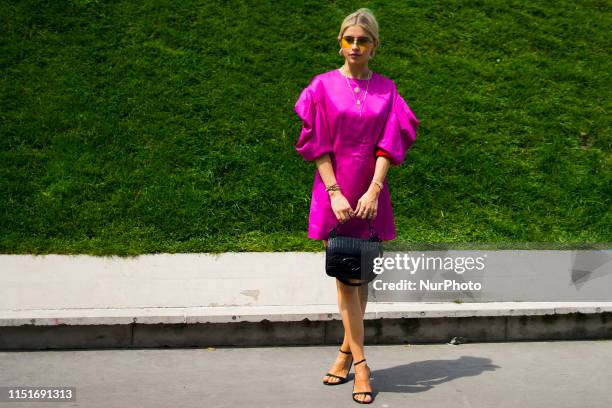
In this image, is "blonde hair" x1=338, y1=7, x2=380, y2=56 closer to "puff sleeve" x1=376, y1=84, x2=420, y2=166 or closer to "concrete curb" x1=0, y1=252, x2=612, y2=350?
"puff sleeve" x1=376, y1=84, x2=420, y2=166

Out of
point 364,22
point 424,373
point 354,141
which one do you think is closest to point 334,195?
point 354,141

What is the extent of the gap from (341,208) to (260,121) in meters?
5.02

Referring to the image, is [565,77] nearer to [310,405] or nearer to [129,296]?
[129,296]

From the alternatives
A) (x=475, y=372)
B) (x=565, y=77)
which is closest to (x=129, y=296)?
(x=475, y=372)

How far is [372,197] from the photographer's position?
5.00 m

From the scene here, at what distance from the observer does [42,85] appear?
10234 millimetres

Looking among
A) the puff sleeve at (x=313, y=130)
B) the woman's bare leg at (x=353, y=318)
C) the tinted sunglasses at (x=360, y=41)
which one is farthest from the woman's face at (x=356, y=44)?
the woman's bare leg at (x=353, y=318)

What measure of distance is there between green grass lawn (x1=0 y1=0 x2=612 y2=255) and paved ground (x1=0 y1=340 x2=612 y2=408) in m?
2.18

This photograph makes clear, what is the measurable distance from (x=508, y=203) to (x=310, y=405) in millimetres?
4630

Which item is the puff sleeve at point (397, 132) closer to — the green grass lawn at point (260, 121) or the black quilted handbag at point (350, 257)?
the black quilted handbag at point (350, 257)

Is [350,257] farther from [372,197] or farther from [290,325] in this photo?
[290,325]

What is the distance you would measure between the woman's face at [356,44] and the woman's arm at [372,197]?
22.5 inches

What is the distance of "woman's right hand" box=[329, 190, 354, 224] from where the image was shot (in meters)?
4.97

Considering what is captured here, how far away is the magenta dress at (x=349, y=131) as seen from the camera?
5.04 metres
